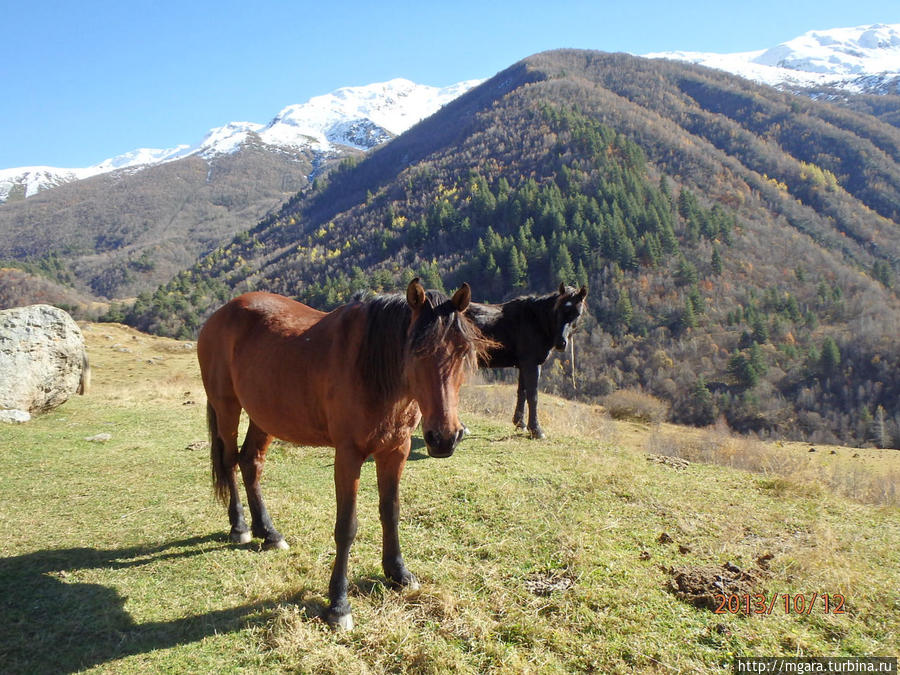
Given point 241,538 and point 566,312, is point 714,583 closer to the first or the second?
point 241,538

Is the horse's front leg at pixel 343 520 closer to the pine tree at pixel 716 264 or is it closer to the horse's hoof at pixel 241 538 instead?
the horse's hoof at pixel 241 538

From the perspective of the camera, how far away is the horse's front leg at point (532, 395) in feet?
28.7

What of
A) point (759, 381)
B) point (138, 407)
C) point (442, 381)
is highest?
point (442, 381)

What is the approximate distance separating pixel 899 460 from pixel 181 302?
67.8 m

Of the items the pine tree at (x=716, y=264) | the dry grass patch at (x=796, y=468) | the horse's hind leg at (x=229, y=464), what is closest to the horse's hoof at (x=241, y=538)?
the horse's hind leg at (x=229, y=464)

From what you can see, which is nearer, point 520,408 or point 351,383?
point 351,383

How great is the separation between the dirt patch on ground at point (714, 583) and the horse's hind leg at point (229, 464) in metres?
4.22

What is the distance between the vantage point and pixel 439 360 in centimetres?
305

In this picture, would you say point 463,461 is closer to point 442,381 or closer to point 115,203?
point 442,381

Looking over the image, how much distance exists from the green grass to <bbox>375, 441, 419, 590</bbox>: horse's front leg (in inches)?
5.6

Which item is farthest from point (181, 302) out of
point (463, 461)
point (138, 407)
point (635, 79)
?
point (635, 79)

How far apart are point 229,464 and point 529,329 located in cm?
625

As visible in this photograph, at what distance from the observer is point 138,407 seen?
1248 cm
